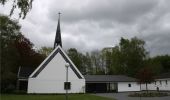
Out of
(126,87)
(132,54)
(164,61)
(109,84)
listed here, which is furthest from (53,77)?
(164,61)

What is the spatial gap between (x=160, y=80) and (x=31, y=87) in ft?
91.0

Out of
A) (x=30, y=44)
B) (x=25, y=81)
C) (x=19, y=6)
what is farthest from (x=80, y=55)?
(x=19, y=6)

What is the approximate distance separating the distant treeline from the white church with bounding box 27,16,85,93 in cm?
378

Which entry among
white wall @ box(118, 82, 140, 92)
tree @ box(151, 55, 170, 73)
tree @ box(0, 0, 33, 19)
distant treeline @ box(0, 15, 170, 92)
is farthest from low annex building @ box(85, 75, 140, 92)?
tree @ box(0, 0, 33, 19)

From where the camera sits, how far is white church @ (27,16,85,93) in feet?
144

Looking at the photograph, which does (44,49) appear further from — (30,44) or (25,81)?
(25,81)

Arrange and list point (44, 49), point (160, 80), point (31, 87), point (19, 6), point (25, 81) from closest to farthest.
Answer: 1. point (19, 6)
2. point (31, 87)
3. point (25, 81)
4. point (160, 80)
5. point (44, 49)

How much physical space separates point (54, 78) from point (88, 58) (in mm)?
44753

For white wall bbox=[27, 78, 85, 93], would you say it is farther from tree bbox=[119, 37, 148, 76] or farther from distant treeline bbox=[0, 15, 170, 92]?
tree bbox=[119, 37, 148, 76]

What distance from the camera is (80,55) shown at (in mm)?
88500

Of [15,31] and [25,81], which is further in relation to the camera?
[15,31]

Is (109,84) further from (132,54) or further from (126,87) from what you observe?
(132,54)

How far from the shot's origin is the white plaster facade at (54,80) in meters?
44.0

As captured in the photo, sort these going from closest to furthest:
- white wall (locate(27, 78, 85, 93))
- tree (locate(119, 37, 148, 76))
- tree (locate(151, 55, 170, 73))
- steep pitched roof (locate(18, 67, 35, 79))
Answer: white wall (locate(27, 78, 85, 93)) → steep pitched roof (locate(18, 67, 35, 79)) → tree (locate(119, 37, 148, 76)) → tree (locate(151, 55, 170, 73))
